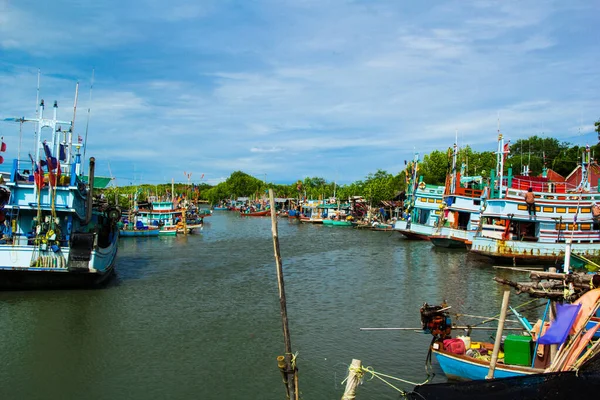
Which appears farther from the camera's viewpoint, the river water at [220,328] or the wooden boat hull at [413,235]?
the wooden boat hull at [413,235]

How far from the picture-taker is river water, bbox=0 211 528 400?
13633 millimetres

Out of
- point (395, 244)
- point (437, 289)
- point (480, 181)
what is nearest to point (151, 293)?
point (437, 289)

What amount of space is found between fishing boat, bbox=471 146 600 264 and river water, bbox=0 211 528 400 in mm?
2217

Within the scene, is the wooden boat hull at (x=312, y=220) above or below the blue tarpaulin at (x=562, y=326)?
below

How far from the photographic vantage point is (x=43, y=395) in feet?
42.3

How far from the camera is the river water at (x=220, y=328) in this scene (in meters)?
13.6

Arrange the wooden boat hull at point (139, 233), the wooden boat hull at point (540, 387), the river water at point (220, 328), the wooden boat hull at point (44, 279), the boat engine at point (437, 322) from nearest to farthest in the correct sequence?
the wooden boat hull at point (540, 387) → the boat engine at point (437, 322) → the river water at point (220, 328) → the wooden boat hull at point (44, 279) → the wooden boat hull at point (139, 233)

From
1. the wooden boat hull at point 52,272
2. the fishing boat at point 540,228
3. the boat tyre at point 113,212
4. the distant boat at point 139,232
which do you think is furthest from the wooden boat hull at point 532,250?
the distant boat at point 139,232

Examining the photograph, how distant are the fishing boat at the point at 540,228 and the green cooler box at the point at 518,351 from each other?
22.4m

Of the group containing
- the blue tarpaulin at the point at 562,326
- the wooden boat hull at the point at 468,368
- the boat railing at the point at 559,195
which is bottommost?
the wooden boat hull at the point at 468,368

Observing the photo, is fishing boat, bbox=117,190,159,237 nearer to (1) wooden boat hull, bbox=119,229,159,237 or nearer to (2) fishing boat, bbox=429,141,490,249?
(1) wooden boat hull, bbox=119,229,159,237

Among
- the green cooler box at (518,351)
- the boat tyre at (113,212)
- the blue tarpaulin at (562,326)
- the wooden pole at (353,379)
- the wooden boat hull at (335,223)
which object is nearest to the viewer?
the wooden pole at (353,379)

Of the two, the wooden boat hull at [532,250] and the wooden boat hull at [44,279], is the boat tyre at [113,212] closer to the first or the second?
the wooden boat hull at [44,279]

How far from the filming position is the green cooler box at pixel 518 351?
37.8ft
